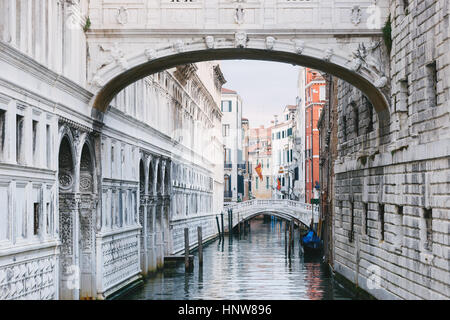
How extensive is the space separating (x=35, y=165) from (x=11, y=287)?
1924 mm

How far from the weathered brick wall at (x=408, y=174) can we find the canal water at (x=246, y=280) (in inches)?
82.2

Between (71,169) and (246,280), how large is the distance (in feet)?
31.9

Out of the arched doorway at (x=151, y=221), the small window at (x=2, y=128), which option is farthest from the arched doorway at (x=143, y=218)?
the small window at (x=2, y=128)

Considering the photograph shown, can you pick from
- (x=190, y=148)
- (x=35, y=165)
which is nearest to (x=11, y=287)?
(x=35, y=165)

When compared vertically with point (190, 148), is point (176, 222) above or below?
below

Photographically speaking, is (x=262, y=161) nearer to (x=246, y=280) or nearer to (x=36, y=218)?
(x=246, y=280)

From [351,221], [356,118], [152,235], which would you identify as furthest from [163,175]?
[356,118]

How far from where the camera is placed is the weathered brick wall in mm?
11023

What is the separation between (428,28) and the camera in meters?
11.8

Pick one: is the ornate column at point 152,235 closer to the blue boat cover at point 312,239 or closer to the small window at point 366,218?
the small window at point 366,218

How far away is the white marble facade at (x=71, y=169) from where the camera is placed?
10344 millimetres

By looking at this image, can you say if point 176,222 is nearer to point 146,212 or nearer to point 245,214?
point 146,212

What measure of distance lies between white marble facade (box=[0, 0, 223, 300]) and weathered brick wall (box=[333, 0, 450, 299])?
504 cm

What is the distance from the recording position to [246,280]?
22.3m
